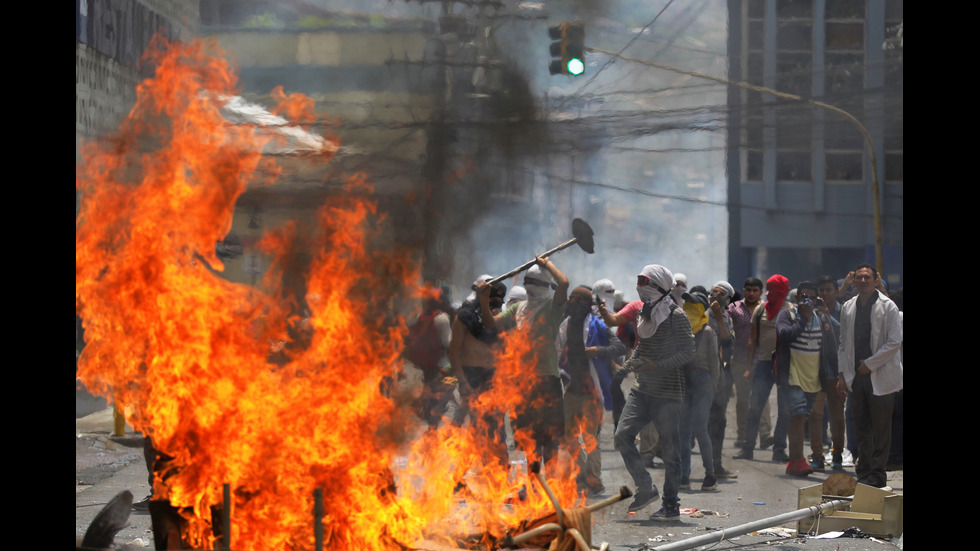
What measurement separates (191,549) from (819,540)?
399 cm

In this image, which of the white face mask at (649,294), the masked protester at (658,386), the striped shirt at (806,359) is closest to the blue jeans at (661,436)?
the masked protester at (658,386)

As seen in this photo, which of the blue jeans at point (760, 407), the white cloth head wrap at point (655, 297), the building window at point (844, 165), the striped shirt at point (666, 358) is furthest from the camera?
the building window at point (844, 165)

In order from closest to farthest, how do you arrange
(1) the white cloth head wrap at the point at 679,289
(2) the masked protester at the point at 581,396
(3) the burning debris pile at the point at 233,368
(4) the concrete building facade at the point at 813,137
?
(3) the burning debris pile at the point at 233,368 → (2) the masked protester at the point at 581,396 → (1) the white cloth head wrap at the point at 679,289 → (4) the concrete building facade at the point at 813,137

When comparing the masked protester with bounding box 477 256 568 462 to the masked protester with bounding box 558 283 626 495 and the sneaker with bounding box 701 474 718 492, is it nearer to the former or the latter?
the masked protester with bounding box 558 283 626 495

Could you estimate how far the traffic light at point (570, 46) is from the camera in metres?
9.45

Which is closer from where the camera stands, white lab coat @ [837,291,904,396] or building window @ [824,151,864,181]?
white lab coat @ [837,291,904,396]

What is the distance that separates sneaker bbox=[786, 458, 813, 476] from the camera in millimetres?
8508

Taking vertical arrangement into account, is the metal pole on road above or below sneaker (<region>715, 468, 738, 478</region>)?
above

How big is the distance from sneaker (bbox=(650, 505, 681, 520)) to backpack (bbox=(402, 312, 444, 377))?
2472mm

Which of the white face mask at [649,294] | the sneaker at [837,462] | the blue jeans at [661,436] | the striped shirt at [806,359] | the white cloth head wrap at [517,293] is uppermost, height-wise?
the white face mask at [649,294]

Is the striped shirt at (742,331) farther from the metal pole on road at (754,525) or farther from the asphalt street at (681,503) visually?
the metal pole on road at (754,525)

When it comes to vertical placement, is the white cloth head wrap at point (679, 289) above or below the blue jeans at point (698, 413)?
above

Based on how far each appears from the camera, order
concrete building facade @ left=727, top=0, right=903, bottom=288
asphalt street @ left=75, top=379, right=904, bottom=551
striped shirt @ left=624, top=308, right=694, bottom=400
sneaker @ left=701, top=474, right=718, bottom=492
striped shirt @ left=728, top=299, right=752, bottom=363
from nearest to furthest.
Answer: asphalt street @ left=75, top=379, right=904, bottom=551
striped shirt @ left=624, top=308, right=694, bottom=400
sneaker @ left=701, top=474, right=718, bottom=492
striped shirt @ left=728, top=299, right=752, bottom=363
concrete building facade @ left=727, top=0, right=903, bottom=288

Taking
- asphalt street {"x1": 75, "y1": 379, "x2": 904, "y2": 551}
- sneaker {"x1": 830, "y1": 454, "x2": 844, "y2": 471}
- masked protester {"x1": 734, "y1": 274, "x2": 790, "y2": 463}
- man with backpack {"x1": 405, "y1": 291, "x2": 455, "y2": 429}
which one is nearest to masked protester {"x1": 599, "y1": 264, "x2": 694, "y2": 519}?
asphalt street {"x1": 75, "y1": 379, "x2": 904, "y2": 551}
